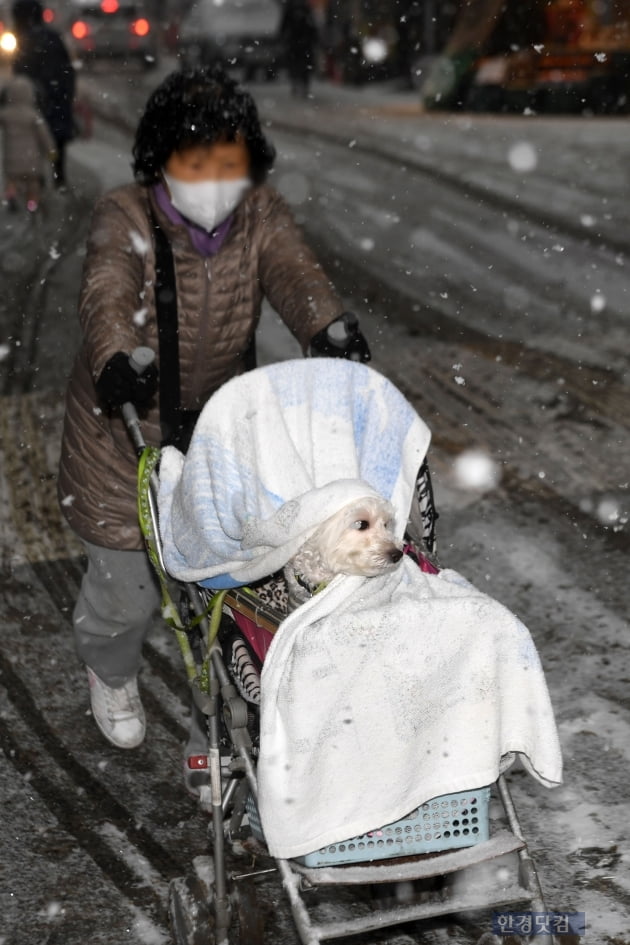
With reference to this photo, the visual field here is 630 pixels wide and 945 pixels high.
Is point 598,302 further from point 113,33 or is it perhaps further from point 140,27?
point 140,27

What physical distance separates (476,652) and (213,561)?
721 mm

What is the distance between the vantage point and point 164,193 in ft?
12.2

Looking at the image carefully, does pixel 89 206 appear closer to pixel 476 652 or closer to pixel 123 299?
pixel 123 299

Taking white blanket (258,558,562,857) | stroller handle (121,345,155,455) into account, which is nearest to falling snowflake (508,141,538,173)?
stroller handle (121,345,155,455)

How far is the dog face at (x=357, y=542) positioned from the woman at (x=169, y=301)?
0.79m

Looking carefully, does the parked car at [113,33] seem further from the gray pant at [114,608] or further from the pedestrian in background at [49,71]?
the gray pant at [114,608]

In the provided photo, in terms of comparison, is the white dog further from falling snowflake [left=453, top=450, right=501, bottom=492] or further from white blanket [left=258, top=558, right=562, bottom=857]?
falling snowflake [left=453, top=450, right=501, bottom=492]

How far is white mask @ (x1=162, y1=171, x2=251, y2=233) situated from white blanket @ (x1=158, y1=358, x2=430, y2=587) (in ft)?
1.90

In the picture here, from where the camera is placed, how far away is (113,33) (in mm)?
33406

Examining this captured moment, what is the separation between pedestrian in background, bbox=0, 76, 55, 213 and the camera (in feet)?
43.8

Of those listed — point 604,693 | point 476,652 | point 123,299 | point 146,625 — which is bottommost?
point 604,693

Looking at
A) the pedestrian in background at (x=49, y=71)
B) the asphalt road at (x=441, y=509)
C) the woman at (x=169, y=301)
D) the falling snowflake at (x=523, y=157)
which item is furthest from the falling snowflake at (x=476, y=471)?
the pedestrian in background at (x=49, y=71)

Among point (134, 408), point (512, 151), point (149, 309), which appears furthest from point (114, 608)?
point (512, 151)

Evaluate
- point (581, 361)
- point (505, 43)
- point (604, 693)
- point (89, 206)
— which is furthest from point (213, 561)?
point (505, 43)
